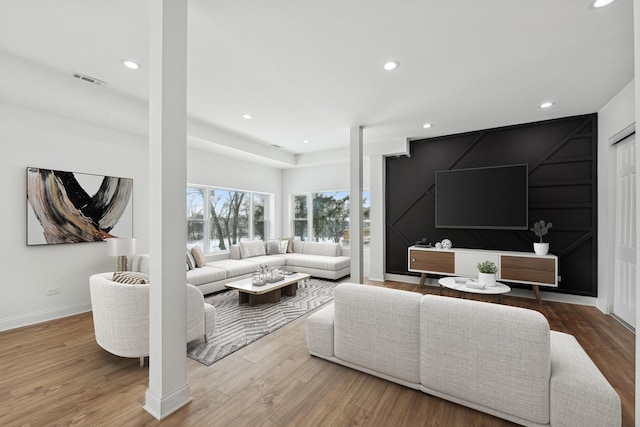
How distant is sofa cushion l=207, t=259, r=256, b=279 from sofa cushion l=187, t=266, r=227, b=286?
12 cm

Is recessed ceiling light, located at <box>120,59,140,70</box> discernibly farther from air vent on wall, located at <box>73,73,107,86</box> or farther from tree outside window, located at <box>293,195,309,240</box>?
tree outside window, located at <box>293,195,309,240</box>

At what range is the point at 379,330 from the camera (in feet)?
7.01

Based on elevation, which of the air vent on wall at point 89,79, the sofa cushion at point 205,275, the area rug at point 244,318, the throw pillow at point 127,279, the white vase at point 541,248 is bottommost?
the area rug at point 244,318

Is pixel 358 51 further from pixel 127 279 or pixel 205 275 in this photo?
pixel 205 275

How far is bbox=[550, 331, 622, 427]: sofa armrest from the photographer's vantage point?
1.44m

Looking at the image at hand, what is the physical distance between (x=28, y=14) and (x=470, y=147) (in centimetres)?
555

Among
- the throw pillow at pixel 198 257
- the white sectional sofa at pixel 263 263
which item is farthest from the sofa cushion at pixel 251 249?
the throw pillow at pixel 198 257

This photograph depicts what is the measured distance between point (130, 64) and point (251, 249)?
403 cm

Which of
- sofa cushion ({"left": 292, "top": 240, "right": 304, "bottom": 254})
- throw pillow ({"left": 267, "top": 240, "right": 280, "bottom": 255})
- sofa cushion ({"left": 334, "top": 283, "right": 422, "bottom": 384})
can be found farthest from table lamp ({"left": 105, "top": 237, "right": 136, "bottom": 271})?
sofa cushion ({"left": 292, "top": 240, "right": 304, "bottom": 254})

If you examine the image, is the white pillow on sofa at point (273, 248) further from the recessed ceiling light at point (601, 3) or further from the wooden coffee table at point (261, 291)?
the recessed ceiling light at point (601, 3)

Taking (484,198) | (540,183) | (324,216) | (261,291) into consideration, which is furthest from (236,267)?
(540,183)

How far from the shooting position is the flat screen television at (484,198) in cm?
435

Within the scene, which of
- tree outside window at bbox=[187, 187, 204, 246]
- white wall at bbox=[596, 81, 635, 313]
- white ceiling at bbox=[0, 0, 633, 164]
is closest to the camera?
white ceiling at bbox=[0, 0, 633, 164]

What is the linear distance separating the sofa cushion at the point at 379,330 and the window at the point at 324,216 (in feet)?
13.0
